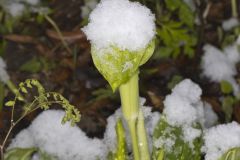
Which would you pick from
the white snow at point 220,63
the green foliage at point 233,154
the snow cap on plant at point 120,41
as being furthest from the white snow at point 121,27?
the white snow at point 220,63

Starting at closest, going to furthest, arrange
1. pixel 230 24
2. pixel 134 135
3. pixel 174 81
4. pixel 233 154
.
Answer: pixel 134 135 < pixel 233 154 < pixel 174 81 < pixel 230 24

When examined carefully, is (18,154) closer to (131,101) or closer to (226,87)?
(131,101)

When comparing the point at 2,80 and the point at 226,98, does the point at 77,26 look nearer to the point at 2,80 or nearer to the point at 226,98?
the point at 2,80

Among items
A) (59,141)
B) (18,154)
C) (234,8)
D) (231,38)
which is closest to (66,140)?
(59,141)

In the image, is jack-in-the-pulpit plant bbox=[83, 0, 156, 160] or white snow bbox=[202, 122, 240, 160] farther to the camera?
white snow bbox=[202, 122, 240, 160]

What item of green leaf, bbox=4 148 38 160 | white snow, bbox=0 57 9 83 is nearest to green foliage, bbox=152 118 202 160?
green leaf, bbox=4 148 38 160

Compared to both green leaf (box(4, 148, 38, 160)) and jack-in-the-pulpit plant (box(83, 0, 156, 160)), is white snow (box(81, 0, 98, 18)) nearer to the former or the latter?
green leaf (box(4, 148, 38, 160))
